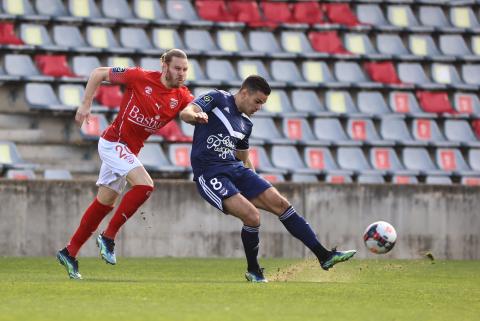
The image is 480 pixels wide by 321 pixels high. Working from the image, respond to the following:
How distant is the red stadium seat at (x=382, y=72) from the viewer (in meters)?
21.8

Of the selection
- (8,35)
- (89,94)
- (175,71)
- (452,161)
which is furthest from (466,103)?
(89,94)

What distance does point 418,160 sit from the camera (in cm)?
2073

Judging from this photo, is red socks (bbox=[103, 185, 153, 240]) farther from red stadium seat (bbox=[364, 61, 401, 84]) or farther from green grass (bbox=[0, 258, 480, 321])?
red stadium seat (bbox=[364, 61, 401, 84])

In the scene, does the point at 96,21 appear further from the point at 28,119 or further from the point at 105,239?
the point at 105,239

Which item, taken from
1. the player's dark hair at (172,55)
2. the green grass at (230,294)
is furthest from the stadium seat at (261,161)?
the player's dark hair at (172,55)

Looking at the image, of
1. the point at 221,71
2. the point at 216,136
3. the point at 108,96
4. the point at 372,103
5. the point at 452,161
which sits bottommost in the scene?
the point at 216,136

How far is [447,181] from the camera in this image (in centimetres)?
2034

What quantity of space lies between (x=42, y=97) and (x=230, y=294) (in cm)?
982

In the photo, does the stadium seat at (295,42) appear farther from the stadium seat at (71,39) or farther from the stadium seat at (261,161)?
the stadium seat at (71,39)

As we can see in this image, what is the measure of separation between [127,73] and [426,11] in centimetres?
Result: 1325

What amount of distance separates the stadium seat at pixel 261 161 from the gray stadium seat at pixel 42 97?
2.91m

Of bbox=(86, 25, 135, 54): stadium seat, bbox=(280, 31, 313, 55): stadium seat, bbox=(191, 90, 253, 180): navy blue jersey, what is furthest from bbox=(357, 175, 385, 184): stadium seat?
bbox=(191, 90, 253, 180): navy blue jersey

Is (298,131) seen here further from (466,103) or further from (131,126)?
(131,126)

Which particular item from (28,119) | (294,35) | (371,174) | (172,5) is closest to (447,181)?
(371,174)
